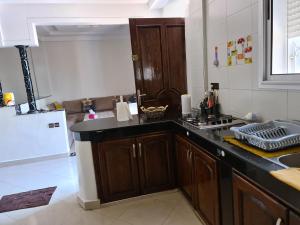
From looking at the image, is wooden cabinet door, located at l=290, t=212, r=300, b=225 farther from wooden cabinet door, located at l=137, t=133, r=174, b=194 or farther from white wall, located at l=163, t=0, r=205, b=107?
white wall, located at l=163, t=0, r=205, b=107

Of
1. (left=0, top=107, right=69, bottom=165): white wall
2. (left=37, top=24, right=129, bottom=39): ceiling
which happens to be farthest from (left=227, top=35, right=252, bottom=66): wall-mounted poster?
(left=37, top=24, right=129, bottom=39): ceiling

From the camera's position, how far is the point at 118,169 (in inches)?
89.2

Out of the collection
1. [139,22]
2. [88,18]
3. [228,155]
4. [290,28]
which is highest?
[88,18]

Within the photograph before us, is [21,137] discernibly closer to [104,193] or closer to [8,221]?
[8,221]

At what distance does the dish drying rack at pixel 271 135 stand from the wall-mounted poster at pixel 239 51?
65 cm

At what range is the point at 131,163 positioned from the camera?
2.29m

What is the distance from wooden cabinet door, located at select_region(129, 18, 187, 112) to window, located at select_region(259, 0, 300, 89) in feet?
4.77

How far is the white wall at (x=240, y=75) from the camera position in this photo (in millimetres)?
1608

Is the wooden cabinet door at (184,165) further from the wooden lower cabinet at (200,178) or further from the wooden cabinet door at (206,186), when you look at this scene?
the wooden cabinet door at (206,186)

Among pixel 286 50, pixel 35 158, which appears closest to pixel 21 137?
pixel 35 158

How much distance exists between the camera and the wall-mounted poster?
1.85m

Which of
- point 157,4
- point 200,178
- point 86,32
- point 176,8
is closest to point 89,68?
point 86,32

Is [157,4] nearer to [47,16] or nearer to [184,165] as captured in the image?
[47,16]

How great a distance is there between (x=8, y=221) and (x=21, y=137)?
194 centimetres
